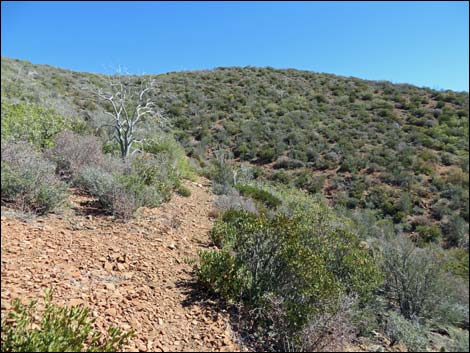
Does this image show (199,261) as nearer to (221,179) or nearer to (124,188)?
(124,188)

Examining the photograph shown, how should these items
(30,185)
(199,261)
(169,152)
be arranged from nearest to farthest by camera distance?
(30,185)
(199,261)
(169,152)

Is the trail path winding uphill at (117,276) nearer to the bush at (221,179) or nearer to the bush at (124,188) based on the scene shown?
the bush at (124,188)

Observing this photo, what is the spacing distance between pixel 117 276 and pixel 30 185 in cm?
164

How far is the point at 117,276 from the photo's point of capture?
3.49 meters

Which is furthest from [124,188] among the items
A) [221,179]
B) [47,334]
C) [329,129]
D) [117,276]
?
[329,129]

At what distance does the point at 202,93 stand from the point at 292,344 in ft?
69.8

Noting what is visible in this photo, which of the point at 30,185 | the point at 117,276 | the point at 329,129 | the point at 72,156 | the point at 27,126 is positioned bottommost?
the point at 117,276

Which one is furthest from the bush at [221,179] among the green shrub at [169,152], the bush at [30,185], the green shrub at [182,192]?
the bush at [30,185]

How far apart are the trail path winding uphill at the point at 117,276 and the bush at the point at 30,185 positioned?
0.21 metres

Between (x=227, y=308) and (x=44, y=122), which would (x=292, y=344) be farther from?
(x=44, y=122)

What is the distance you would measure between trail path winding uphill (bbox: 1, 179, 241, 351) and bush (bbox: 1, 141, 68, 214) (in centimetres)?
21

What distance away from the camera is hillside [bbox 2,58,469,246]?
8953 millimetres

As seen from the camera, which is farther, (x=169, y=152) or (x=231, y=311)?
(x=169, y=152)

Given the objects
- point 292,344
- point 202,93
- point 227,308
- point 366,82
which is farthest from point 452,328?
point 366,82
